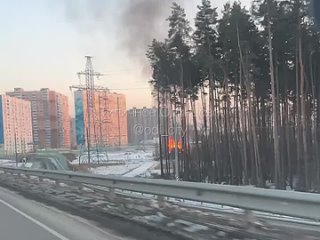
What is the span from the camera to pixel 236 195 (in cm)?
859

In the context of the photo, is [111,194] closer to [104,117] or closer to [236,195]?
[236,195]

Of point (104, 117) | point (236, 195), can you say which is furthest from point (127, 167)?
point (236, 195)

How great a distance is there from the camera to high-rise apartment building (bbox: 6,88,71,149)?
288 feet

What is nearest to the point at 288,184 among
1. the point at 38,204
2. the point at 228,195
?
the point at 38,204

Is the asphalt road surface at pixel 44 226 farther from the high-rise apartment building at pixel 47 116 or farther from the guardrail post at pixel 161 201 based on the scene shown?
the high-rise apartment building at pixel 47 116

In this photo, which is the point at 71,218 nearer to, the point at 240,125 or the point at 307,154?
the point at 307,154

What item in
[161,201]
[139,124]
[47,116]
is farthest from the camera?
[139,124]

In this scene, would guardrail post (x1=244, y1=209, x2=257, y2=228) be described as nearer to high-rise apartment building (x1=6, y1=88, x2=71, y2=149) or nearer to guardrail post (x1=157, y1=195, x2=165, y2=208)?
guardrail post (x1=157, y1=195, x2=165, y2=208)

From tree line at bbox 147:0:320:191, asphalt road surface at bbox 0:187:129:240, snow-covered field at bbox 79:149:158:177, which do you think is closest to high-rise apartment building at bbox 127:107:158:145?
snow-covered field at bbox 79:149:158:177

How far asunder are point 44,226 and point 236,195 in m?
5.25

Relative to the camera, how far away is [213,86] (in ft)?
136

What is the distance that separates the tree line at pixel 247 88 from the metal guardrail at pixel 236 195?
63.6 feet

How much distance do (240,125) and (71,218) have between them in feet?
95.3

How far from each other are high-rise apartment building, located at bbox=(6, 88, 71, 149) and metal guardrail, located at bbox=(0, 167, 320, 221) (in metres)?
74.9
